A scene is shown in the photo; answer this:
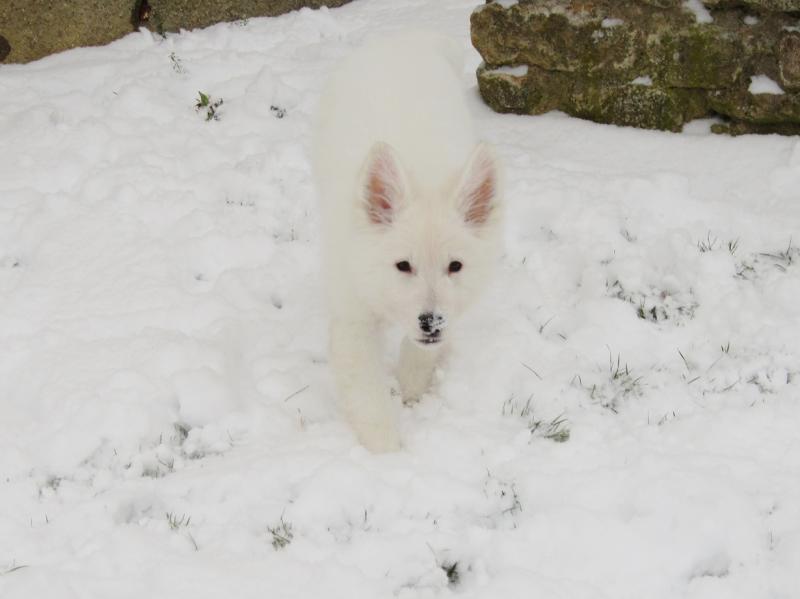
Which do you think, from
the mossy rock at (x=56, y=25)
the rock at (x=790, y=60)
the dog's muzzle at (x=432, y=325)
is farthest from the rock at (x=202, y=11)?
the dog's muzzle at (x=432, y=325)

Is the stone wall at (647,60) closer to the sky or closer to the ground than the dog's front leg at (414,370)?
closer to the sky

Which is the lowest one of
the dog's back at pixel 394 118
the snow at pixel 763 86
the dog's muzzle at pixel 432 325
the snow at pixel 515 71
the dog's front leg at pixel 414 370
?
the dog's front leg at pixel 414 370

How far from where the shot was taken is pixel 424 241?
308 centimetres

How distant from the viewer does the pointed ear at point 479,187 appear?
312 centimetres

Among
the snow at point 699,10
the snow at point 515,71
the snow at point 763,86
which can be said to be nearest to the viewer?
the snow at point 763,86

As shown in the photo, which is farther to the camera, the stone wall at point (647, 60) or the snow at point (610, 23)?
the snow at point (610, 23)

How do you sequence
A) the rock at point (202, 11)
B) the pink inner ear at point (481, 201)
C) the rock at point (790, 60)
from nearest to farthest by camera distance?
the pink inner ear at point (481, 201) → the rock at point (790, 60) → the rock at point (202, 11)

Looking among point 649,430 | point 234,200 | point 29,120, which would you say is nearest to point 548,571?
point 649,430

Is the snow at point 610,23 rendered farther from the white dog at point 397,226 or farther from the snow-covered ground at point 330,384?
the white dog at point 397,226

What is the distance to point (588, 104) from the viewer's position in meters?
5.52

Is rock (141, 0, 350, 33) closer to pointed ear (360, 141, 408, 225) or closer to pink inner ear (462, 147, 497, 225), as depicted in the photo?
pointed ear (360, 141, 408, 225)

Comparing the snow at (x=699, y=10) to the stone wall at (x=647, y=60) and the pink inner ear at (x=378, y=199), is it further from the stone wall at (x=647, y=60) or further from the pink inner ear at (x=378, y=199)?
the pink inner ear at (x=378, y=199)

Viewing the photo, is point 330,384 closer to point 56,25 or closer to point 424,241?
point 424,241

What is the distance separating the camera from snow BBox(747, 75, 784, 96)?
4910mm
